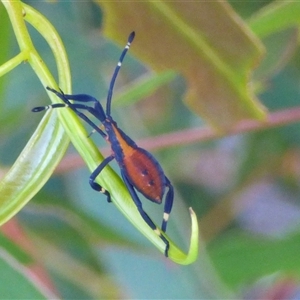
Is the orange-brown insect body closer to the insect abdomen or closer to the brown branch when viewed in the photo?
the insect abdomen

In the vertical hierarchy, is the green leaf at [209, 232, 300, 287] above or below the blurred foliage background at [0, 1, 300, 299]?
below

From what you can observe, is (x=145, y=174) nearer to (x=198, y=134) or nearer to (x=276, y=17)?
(x=276, y=17)

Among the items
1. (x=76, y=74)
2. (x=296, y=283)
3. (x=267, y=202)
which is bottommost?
(x=296, y=283)

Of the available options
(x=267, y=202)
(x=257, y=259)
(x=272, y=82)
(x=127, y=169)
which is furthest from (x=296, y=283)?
(x=127, y=169)

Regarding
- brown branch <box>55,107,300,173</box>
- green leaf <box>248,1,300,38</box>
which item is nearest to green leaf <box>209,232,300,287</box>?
brown branch <box>55,107,300,173</box>

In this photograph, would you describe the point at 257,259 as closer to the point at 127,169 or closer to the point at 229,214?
the point at 229,214

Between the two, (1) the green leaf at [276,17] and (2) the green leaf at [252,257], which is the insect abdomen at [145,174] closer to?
(1) the green leaf at [276,17]

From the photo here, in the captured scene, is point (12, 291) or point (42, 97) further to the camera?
point (42, 97)
